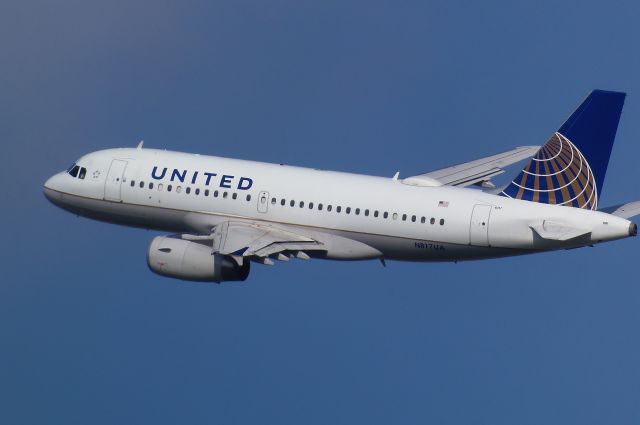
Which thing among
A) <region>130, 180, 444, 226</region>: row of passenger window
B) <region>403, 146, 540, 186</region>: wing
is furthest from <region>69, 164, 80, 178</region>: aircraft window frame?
<region>403, 146, 540, 186</region>: wing

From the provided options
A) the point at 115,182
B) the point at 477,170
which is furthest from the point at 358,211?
the point at 115,182

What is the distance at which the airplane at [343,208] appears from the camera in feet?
260

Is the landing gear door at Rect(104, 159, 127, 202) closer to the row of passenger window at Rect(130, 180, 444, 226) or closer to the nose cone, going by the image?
the row of passenger window at Rect(130, 180, 444, 226)

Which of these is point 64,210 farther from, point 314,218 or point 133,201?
point 314,218

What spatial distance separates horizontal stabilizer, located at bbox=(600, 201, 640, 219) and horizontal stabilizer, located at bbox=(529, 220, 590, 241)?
2.89 m

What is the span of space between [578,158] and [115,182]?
74.0 ft

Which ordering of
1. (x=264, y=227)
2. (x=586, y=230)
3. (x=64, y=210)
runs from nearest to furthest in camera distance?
1. (x=586, y=230)
2. (x=264, y=227)
3. (x=64, y=210)

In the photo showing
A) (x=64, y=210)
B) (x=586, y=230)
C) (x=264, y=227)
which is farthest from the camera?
(x=64, y=210)

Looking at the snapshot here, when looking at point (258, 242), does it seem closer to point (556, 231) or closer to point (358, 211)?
point (358, 211)

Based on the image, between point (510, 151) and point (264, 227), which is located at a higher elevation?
point (510, 151)

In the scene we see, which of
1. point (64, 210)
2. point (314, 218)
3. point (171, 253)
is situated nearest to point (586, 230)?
point (314, 218)

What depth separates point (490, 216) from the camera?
8006 cm

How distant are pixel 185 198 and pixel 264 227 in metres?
4.32

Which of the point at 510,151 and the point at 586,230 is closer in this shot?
the point at 586,230
